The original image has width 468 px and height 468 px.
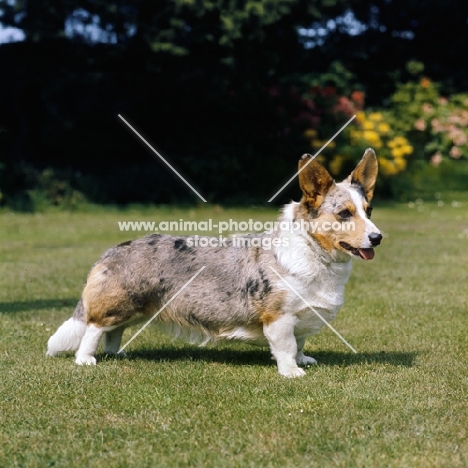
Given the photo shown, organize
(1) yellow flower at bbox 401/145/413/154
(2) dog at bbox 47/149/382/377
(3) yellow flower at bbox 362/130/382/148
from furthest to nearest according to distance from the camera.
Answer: (1) yellow flower at bbox 401/145/413/154 → (3) yellow flower at bbox 362/130/382/148 → (2) dog at bbox 47/149/382/377

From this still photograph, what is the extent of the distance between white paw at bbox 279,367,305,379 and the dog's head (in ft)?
2.85

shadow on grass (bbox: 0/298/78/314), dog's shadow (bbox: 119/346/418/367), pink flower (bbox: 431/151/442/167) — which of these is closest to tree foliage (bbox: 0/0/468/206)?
pink flower (bbox: 431/151/442/167)

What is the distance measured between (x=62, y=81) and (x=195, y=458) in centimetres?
1715

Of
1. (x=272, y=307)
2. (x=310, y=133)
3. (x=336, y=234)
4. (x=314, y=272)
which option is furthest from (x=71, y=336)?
(x=310, y=133)

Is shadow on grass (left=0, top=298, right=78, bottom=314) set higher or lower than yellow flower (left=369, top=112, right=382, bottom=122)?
higher

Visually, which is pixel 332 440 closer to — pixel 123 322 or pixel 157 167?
pixel 123 322

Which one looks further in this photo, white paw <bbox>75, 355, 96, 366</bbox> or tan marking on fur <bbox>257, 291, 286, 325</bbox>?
white paw <bbox>75, 355, 96, 366</bbox>

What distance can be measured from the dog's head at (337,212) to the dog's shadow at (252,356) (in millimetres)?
1001

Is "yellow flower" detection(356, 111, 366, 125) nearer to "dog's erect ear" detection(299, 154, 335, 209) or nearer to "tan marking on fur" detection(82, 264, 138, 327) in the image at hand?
"dog's erect ear" detection(299, 154, 335, 209)

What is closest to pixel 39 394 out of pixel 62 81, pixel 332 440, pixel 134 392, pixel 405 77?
pixel 134 392

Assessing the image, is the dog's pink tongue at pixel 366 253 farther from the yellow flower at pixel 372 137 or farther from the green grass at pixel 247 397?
the yellow flower at pixel 372 137

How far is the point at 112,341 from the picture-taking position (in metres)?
6.36

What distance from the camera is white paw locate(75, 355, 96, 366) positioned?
592 centimetres

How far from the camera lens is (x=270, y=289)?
18.8 feet
